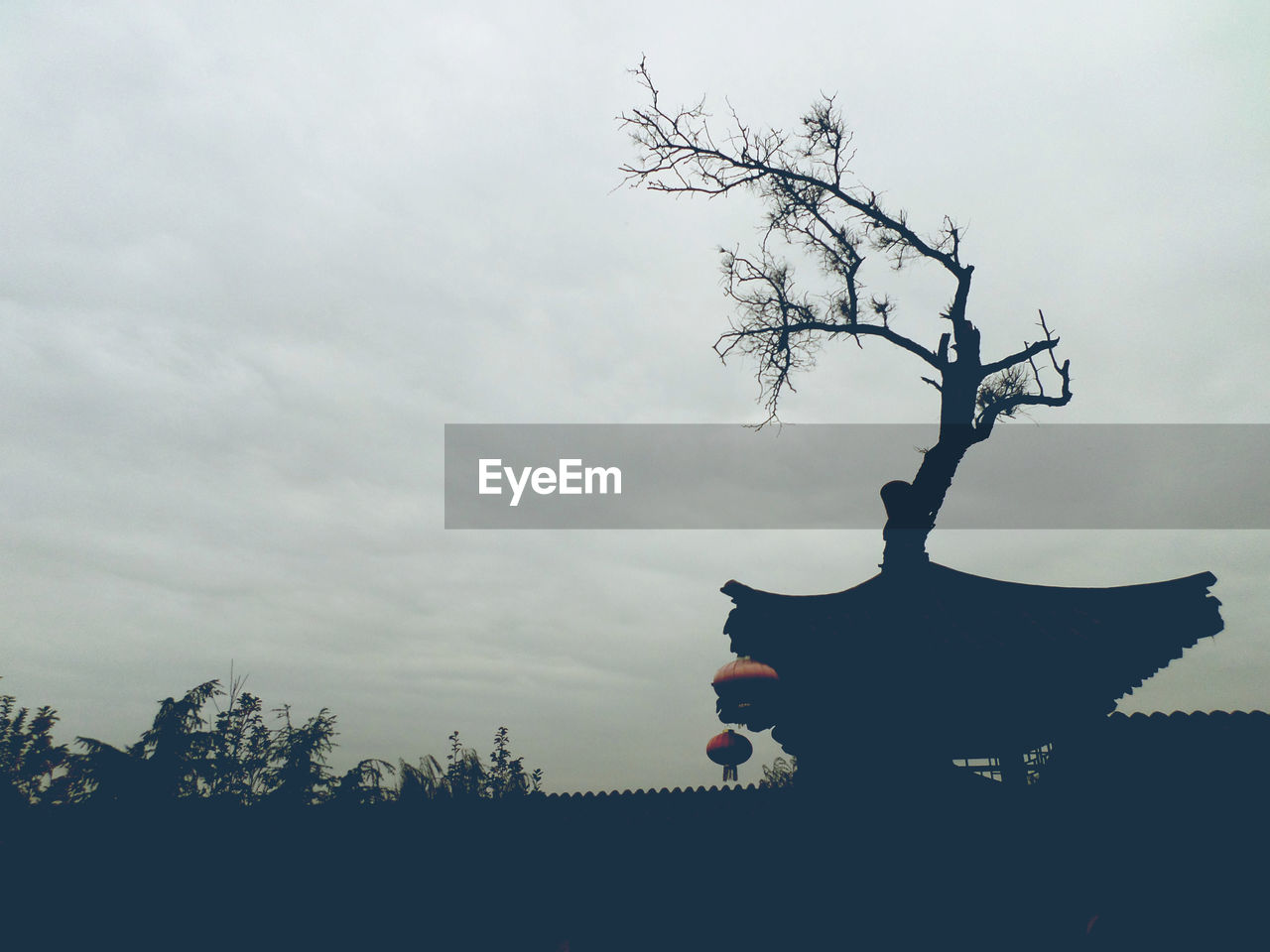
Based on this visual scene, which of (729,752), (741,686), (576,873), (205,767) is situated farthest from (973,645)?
(205,767)

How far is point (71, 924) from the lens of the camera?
10.6 meters

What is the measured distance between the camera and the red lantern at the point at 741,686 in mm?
12828

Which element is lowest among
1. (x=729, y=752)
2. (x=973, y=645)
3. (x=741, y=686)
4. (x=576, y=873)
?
(x=576, y=873)

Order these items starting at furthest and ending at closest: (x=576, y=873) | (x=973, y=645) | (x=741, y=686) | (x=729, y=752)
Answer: (x=729, y=752), (x=741, y=686), (x=576, y=873), (x=973, y=645)

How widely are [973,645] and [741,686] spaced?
261 inches

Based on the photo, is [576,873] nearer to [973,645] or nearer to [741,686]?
[741,686]

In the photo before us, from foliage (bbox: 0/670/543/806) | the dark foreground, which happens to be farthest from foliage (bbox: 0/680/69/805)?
the dark foreground

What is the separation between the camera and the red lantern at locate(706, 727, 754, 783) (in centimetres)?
1684

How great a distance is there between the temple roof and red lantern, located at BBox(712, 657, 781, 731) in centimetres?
471

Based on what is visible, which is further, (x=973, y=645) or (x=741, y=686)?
(x=741, y=686)

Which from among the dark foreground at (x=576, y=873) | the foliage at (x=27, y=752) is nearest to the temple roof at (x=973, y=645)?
the dark foreground at (x=576, y=873)

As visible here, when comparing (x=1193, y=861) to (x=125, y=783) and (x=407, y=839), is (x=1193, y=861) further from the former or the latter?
(x=125, y=783)

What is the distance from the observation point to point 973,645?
7.30 meters

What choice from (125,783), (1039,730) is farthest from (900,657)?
(125,783)
